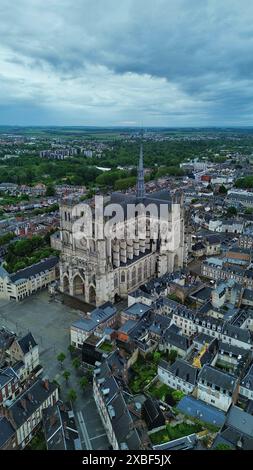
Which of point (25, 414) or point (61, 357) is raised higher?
point (25, 414)

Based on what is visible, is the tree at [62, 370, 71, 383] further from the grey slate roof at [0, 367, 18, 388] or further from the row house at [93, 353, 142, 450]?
the grey slate roof at [0, 367, 18, 388]

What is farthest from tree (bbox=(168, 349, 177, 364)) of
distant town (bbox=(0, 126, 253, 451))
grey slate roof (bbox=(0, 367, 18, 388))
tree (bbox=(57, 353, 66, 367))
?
grey slate roof (bbox=(0, 367, 18, 388))

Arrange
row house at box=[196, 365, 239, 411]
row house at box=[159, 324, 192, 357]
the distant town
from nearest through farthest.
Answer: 1. the distant town
2. row house at box=[196, 365, 239, 411]
3. row house at box=[159, 324, 192, 357]

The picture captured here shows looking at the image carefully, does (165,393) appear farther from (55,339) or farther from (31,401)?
(55,339)

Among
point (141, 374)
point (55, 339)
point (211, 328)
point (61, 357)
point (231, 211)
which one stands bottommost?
point (55, 339)

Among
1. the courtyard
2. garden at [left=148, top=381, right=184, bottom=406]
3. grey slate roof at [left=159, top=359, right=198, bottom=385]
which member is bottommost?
the courtyard

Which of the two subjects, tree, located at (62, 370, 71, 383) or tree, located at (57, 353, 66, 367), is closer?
tree, located at (62, 370, 71, 383)

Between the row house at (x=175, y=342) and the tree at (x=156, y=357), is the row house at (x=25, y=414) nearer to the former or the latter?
the tree at (x=156, y=357)

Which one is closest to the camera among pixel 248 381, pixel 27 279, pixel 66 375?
pixel 248 381

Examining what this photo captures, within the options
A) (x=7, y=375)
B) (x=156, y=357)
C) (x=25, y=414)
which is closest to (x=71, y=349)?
(x=7, y=375)

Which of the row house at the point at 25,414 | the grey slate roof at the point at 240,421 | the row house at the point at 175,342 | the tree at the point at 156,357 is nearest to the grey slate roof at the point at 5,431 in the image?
the row house at the point at 25,414
